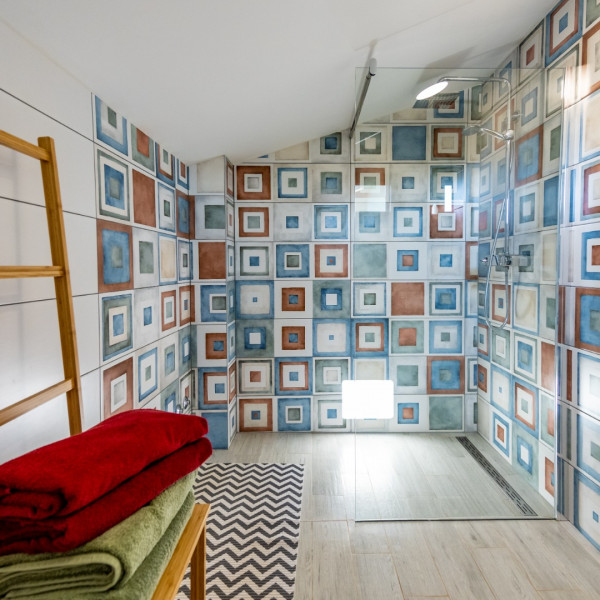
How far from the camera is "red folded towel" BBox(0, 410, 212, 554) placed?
24.5 inches

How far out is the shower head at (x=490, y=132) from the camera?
1873 millimetres

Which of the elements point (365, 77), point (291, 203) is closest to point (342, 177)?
point (291, 203)

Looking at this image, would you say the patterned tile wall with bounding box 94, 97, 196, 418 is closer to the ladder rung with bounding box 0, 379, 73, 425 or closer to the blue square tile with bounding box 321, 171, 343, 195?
the ladder rung with bounding box 0, 379, 73, 425

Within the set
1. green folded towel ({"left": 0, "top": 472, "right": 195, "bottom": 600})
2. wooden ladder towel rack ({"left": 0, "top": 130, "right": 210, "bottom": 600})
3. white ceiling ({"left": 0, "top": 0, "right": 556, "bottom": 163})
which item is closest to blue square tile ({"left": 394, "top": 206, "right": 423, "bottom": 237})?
white ceiling ({"left": 0, "top": 0, "right": 556, "bottom": 163})

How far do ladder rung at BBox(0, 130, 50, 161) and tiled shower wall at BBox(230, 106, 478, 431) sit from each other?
4.27ft

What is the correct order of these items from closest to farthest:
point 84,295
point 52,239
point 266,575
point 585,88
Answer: point 52,239 → point 84,295 → point 266,575 → point 585,88

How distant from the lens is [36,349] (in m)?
1.18

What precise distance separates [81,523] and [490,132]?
6.66 feet

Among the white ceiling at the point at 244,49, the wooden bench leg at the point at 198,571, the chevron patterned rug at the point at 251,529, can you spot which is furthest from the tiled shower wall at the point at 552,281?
the wooden bench leg at the point at 198,571

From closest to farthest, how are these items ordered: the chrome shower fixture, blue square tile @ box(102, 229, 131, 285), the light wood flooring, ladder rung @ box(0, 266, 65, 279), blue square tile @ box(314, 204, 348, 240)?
1. ladder rung @ box(0, 266, 65, 279)
2. the light wood flooring
3. blue square tile @ box(102, 229, 131, 285)
4. the chrome shower fixture
5. blue square tile @ box(314, 204, 348, 240)

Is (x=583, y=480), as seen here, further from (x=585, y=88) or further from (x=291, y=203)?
(x=291, y=203)

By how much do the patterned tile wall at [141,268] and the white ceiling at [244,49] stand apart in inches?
5.8

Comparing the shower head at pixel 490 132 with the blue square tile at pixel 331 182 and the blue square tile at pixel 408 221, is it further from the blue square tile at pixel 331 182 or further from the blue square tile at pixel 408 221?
the blue square tile at pixel 331 182

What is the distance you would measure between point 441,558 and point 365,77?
2.04 meters
